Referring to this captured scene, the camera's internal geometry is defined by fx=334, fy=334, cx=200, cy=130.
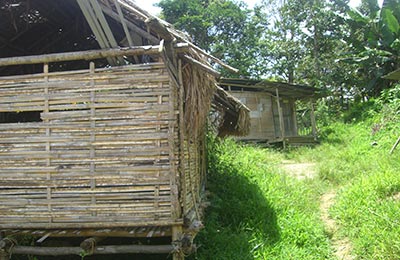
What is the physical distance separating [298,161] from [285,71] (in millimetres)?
11623

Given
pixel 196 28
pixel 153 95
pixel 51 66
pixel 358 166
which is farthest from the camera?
pixel 196 28

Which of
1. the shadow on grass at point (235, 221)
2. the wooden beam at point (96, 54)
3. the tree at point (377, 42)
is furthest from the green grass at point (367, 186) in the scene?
the wooden beam at point (96, 54)

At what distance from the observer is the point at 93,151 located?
161 inches

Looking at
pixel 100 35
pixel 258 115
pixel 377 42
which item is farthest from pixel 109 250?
pixel 377 42

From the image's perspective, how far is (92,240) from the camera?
407 centimetres

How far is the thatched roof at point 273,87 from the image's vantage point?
1388 centimetres

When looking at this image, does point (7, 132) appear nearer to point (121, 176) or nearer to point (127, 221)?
point (121, 176)

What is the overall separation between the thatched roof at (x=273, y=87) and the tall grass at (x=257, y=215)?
5.77m

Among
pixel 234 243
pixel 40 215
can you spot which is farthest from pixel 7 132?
pixel 234 243

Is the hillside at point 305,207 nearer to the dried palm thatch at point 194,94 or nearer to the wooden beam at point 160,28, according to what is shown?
the dried palm thatch at point 194,94

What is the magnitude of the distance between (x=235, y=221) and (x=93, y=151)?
323 centimetres

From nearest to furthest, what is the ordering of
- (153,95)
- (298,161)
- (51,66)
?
(153,95) → (51,66) → (298,161)

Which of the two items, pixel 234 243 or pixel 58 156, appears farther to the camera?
pixel 234 243

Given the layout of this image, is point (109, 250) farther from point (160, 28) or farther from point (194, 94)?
point (160, 28)
